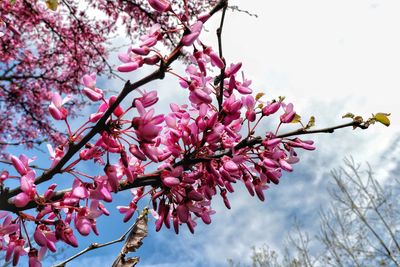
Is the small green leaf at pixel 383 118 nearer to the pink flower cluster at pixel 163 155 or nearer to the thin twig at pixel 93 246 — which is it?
the pink flower cluster at pixel 163 155

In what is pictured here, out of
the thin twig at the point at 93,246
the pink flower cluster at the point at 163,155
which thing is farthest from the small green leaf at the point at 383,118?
the thin twig at the point at 93,246

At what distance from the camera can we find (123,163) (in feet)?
3.76

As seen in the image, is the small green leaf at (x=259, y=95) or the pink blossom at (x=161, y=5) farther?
the small green leaf at (x=259, y=95)

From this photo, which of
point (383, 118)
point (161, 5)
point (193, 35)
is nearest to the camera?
point (193, 35)

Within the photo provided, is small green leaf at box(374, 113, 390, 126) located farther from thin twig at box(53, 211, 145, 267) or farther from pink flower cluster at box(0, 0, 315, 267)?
thin twig at box(53, 211, 145, 267)

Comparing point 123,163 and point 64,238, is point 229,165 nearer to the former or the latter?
point 123,163

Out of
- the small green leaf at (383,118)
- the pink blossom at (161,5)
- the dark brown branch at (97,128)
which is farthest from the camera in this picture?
the small green leaf at (383,118)

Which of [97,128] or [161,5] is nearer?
[97,128]

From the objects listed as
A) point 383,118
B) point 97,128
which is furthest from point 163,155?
point 383,118

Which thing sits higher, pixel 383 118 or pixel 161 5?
pixel 161 5

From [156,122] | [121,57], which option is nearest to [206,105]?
[156,122]

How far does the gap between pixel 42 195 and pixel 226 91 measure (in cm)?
78

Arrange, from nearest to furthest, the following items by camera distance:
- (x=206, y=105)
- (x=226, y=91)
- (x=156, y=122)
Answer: (x=156, y=122)
(x=206, y=105)
(x=226, y=91)

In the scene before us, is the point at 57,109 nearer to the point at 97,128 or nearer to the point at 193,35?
the point at 97,128
